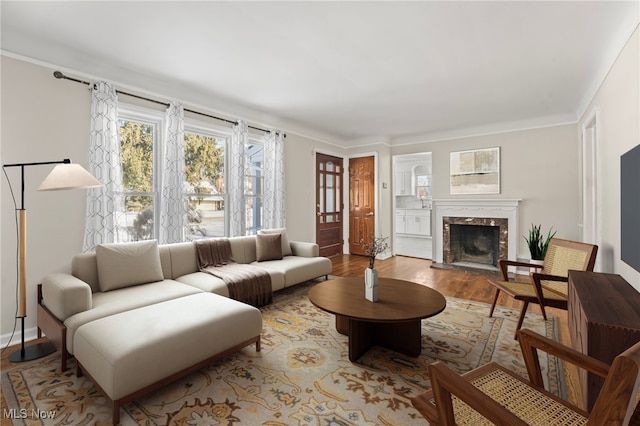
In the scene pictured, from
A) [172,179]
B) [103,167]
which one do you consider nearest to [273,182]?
[172,179]

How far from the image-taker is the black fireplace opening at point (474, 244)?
5.58 meters

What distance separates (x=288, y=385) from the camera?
192 cm

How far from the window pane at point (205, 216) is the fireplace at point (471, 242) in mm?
4185

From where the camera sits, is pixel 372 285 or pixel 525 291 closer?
pixel 372 285

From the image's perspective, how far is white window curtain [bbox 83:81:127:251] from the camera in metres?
2.93

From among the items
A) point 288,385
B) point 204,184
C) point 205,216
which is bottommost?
point 288,385

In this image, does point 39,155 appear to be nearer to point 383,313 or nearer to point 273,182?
point 273,182

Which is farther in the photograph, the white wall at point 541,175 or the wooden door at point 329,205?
the wooden door at point 329,205

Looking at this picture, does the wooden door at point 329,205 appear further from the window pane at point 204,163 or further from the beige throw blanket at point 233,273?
the beige throw blanket at point 233,273

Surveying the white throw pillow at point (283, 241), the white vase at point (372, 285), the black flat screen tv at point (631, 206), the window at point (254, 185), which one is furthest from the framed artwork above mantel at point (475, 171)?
the white vase at point (372, 285)

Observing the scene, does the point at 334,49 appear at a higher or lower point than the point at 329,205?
higher

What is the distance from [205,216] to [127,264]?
147 centimetres

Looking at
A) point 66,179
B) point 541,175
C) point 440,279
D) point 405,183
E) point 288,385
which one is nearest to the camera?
point 288,385

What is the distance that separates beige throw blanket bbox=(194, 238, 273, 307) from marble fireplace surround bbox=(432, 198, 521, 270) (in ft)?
12.7
